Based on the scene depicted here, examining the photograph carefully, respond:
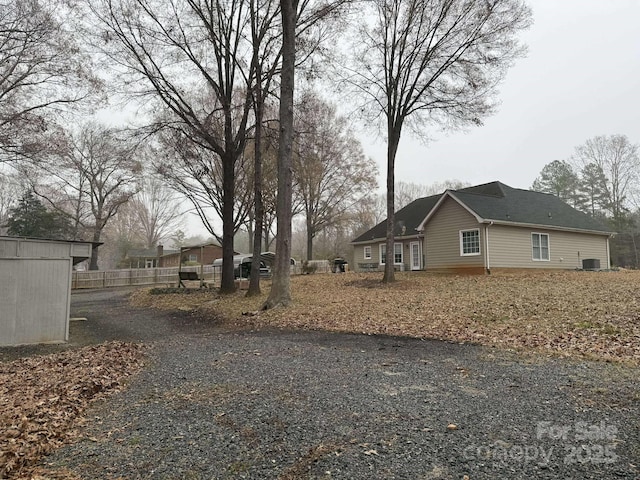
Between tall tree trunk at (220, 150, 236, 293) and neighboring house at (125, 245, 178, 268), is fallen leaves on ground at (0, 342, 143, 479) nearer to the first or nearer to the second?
tall tree trunk at (220, 150, 236, 293)

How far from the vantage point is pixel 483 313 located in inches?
331

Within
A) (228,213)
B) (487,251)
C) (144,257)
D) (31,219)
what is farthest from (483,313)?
(144,257)

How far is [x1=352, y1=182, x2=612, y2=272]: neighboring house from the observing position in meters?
17.9

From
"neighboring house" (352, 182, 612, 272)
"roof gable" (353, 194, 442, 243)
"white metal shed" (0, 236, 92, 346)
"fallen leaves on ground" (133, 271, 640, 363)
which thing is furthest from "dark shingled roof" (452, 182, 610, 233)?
"white metal shed" (0, 236, 92, 346)

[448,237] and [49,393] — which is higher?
[448,237]

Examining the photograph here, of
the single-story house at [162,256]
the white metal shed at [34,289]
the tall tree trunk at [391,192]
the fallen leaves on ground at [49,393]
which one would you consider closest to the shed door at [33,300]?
the white metal shed at [34,289]

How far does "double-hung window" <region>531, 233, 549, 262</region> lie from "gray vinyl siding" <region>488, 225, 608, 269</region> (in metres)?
0.19

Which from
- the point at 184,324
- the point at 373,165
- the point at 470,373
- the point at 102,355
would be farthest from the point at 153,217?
the point at 470,373

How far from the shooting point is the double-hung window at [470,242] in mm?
18000

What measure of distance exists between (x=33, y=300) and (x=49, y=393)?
4.86 metres

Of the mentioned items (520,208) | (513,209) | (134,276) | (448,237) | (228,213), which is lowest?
(134,276)

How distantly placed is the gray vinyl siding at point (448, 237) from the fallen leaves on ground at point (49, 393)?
15515 mm

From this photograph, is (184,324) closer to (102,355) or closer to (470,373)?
(102,355)

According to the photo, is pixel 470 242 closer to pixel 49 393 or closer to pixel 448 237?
pixel 448 237
